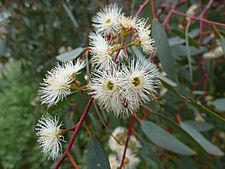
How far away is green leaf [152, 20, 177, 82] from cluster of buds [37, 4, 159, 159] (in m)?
0.10

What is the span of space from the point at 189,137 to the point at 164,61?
0.20 metres

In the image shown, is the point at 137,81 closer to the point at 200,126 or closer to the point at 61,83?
the point at 61,83

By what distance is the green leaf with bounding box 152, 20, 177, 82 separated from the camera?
0.94m

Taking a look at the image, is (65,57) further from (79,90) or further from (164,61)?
(164,61)

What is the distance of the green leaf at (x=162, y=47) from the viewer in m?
0.94

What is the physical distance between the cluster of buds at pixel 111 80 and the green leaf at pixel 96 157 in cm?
10

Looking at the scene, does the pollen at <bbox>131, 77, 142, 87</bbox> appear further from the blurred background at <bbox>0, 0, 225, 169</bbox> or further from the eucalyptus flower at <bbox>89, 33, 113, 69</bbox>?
the blurred background at <bbox>0, 0, 225, 169</bbox>

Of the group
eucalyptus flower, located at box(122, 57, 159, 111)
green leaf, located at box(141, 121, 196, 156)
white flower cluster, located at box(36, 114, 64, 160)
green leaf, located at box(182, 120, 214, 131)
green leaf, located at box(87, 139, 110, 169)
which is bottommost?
green leaf, located at box(182, 120, 214, 131)

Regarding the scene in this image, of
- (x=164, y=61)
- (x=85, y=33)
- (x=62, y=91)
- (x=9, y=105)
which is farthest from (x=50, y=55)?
(x=9, y=105)

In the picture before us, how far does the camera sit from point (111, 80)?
2.22 ft

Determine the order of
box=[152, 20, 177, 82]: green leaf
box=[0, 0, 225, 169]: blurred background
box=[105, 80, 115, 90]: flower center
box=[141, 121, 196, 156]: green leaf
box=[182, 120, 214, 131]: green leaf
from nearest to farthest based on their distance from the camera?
box=[105, 80, 115, 90]: flower center, box=[152, 20, 177, 82]: green leaf, box=[141, 121, 196, 156]: green leaf, box=[182, 120, 214, 131]: green leaf, box=[0, 0, 225, 169]: blurred background

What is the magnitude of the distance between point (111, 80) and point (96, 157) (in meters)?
0.23

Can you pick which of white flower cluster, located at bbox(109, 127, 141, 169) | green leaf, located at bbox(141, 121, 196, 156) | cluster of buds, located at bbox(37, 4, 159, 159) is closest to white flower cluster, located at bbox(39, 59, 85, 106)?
cluster of buds, located at bbox(37, 4, 159, 159)

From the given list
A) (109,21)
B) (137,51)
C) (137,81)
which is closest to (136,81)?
(137,81)
